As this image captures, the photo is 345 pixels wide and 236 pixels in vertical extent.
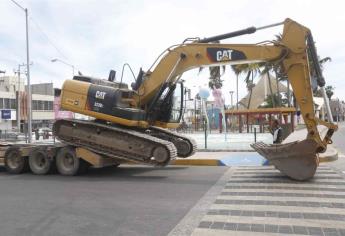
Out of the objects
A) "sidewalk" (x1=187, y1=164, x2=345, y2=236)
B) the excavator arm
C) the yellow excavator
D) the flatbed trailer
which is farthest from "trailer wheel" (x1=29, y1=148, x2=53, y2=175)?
"sidewalk" (x1=187, y1=164, x2=345, y2=236)

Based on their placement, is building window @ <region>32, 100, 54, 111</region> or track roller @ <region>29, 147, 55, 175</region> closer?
track roller @ <region>29, 147, 55, 175</region>

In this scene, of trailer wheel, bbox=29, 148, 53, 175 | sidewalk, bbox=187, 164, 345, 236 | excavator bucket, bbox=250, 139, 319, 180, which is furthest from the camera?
trailer wheel, bbox=29, 148, 53, 175

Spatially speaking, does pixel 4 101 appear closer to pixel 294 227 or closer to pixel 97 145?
pixel 97 145

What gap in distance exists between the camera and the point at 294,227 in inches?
281

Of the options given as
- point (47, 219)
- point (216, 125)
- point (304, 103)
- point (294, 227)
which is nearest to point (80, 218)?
point (47, 219)

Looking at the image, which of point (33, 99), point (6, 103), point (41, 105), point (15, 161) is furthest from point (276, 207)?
point (41, 105)

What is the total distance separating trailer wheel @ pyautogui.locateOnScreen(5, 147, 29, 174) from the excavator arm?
405 cm

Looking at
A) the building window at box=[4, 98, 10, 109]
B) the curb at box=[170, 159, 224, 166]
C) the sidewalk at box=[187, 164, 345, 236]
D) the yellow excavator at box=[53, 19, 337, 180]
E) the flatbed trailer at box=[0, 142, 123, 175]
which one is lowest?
the sidewalk at box=[187, 164, 345, 236]

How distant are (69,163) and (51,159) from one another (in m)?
0.57

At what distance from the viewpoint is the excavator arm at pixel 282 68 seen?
11680 millimetres

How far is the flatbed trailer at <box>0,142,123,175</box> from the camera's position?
13883 mm

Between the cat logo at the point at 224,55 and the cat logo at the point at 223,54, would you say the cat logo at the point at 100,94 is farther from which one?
the cat logo at the point at 224,55

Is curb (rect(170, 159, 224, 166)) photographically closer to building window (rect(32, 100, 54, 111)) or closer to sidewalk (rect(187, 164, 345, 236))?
sidewalk (rect(187, 164, 345, 236))

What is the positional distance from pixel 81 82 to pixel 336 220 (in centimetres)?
914
